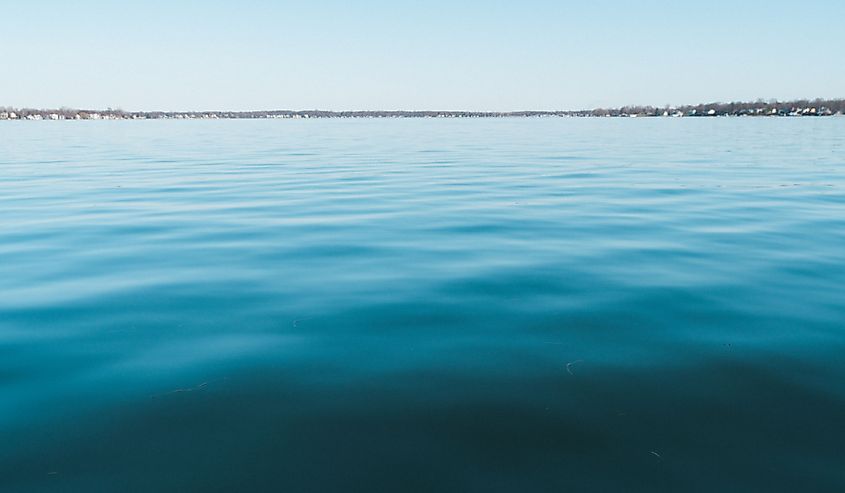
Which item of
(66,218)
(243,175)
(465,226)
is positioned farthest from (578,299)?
(243,175)

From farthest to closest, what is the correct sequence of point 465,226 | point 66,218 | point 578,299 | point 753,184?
point 753,184, point 66,218, point 465,226, point 578,299

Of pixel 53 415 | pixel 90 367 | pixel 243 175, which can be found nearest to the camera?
pixel 53 415

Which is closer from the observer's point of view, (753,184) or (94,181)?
(753,184)

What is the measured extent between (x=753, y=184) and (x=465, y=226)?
44.2 feet

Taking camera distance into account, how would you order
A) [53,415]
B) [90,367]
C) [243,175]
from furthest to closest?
[243,175], [90,367], [53,415]

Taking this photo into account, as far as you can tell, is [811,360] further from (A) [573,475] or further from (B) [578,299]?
(A) [573,475]

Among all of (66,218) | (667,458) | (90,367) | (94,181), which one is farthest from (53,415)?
(94,181)

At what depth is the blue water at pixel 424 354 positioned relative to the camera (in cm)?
403

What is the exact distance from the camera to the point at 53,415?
469 cm

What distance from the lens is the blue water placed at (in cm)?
403

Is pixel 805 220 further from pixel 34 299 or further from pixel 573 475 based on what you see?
pixel 34 299

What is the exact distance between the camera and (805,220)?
44.0 feet

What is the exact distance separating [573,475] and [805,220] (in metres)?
12.6

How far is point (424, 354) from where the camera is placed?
232 inches
